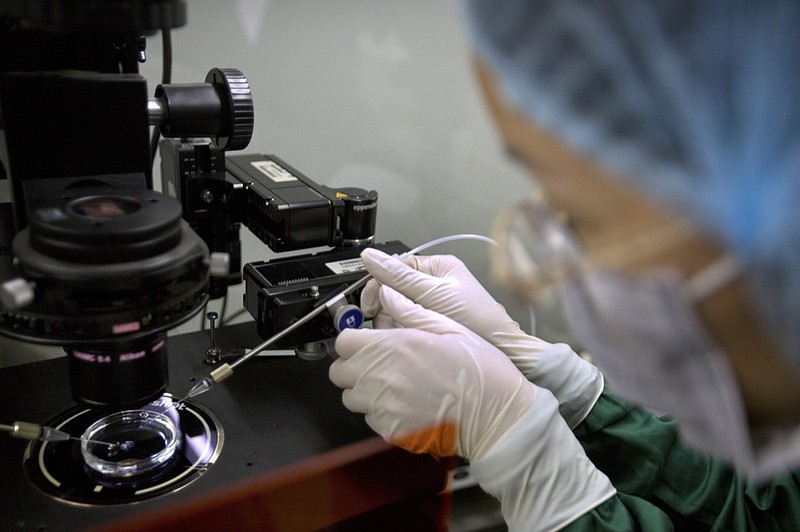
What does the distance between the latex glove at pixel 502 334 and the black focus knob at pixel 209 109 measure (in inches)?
11.6

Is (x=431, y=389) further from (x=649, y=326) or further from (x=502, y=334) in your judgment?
(x=649, y=326)

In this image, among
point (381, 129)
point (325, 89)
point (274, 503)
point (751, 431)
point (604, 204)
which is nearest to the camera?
point (604, 204)

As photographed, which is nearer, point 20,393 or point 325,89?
point 20,393

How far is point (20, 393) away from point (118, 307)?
0.41m

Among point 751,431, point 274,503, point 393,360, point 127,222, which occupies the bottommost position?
point 274,503

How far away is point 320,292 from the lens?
88cm

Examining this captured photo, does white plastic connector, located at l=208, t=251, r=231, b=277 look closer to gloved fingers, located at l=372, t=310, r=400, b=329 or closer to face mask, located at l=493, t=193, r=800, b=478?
face mask, located at l=493, t=193, r=800, b=478

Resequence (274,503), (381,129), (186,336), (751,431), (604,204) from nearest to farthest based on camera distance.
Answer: (604,204)
(751,431)
(274,503)
(186,336)
(381,129)

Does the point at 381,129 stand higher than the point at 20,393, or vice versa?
the point at 381,129

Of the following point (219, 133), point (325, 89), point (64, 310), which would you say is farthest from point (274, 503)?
point (325, 89)

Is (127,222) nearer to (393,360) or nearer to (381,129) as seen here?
(393,360)

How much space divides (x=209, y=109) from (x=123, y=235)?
0.98ft

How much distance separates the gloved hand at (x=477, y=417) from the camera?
803 mm

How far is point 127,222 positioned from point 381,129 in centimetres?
99
